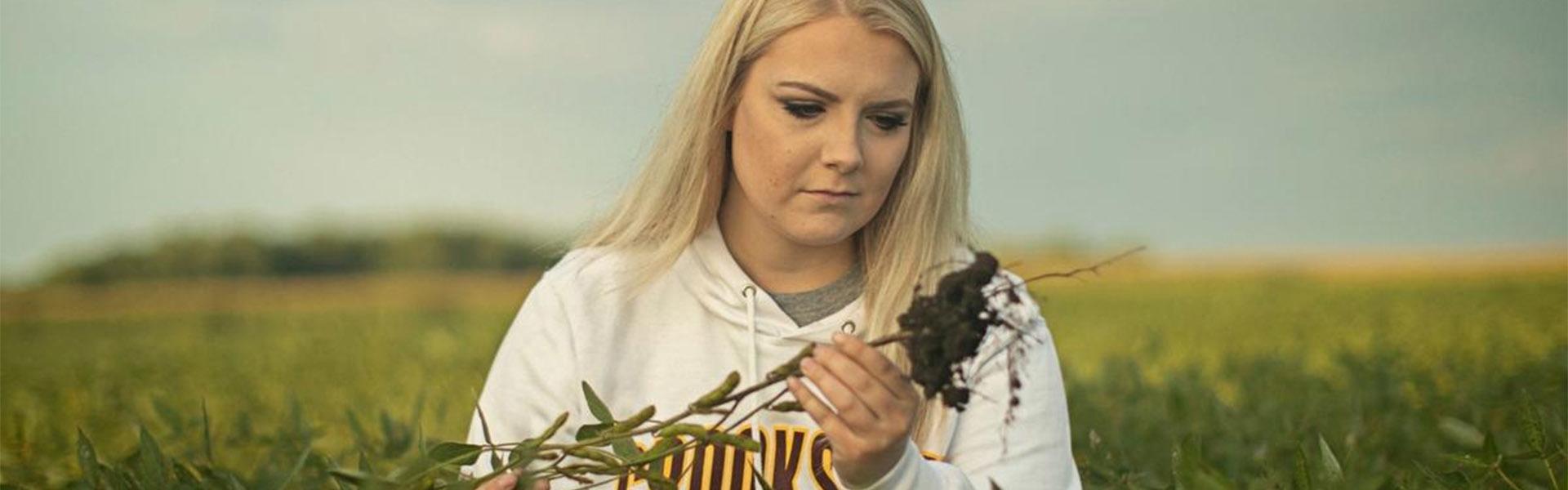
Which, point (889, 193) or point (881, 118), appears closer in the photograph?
point (881, 118)

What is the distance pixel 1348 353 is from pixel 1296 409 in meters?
0.44

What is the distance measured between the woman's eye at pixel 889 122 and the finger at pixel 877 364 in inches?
27.3

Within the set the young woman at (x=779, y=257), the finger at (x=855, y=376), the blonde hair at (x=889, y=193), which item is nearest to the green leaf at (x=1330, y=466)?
the young woman at (x=779, y=257)

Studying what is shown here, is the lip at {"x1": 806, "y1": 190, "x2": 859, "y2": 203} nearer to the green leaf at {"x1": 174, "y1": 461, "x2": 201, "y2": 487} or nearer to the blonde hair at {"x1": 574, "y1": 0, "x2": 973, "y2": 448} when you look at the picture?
the blonde hair at {"x1": 574, "y1": 0, "x2": 973, "y2": 448}

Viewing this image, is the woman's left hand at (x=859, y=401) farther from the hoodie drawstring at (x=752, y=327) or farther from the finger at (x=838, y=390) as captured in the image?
the hoodie drawstring at (x=752, y=327)

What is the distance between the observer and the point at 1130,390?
4.65m

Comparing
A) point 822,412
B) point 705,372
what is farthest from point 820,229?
point 822,412

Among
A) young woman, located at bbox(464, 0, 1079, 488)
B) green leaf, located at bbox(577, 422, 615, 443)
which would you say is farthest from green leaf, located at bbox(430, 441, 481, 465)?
young woman, located at bbox(464, 0, 1079, 488)

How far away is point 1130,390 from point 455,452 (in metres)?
2.86

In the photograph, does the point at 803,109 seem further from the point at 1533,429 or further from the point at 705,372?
the point at 1533,429

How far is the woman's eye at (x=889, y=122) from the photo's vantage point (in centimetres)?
274

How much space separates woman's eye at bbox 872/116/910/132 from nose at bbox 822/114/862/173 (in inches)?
2.4

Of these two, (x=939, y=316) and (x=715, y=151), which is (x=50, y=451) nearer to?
(x=715, y=151)

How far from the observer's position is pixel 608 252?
3166 mm
